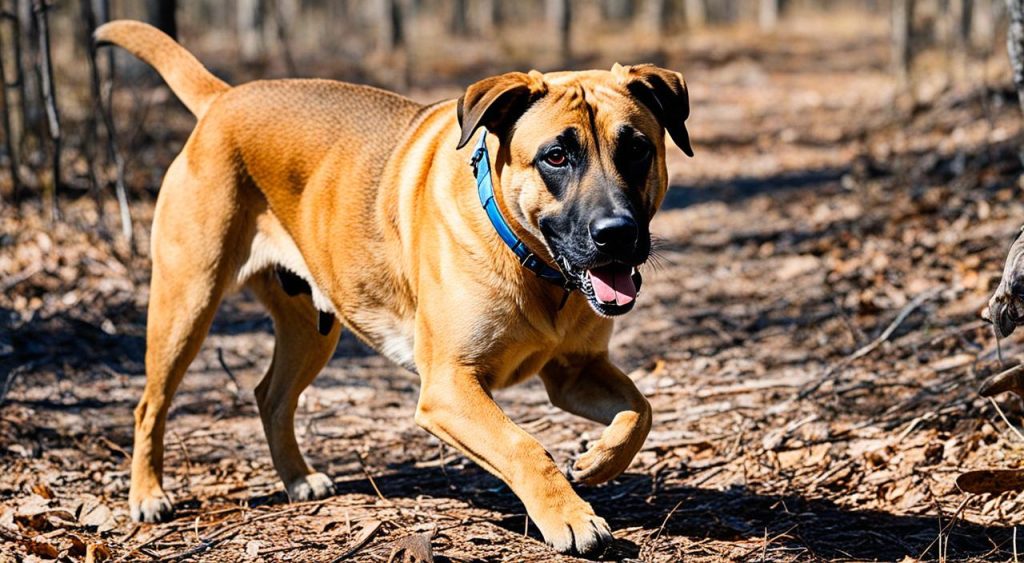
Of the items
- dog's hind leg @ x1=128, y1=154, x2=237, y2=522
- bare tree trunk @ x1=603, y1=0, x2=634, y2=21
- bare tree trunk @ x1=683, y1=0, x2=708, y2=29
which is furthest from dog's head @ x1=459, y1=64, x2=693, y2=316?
bare tree trunk @ x1=603, y1=0, x2=634, y2=21

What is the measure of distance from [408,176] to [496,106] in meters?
0.75

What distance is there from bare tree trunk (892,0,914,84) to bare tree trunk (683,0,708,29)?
60.2 feet

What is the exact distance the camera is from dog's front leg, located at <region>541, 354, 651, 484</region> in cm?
399

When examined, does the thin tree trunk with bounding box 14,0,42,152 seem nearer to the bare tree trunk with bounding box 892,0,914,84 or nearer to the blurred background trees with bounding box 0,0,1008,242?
the blurred background trees with bounding box 0,0,1008,242

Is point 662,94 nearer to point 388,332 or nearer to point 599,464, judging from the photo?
point 599,464

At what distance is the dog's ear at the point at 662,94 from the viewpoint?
4176 millimetres

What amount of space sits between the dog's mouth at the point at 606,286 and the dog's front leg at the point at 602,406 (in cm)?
45

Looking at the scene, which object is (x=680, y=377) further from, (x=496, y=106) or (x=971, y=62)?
(x=971, y=62)

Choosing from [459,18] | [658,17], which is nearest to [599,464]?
[658,17]

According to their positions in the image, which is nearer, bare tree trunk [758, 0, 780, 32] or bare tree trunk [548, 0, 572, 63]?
bare tree trunk [548, 0, 572, 63]

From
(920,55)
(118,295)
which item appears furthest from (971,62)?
(118,295)

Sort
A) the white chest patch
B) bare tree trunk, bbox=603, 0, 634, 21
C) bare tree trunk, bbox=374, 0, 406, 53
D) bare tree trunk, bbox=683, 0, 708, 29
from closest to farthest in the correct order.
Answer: the white chest patch, bare tree trunk, bbox=374, 0, 406, 53, bare tree trunk, bbox=683, 0, 708, 29, bare tree trunk, bbox=603, 0, 634, 21

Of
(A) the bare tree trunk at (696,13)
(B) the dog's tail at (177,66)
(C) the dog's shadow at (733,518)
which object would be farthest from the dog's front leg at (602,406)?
(A) the bare tree trunk at (696,13)

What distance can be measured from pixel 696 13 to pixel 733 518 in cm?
3396
